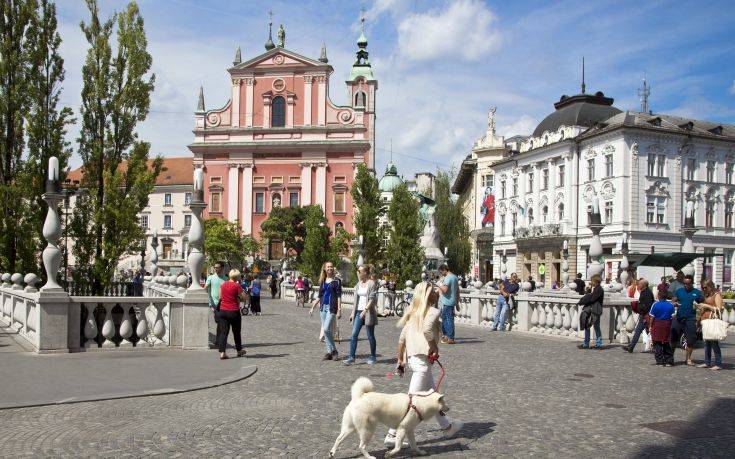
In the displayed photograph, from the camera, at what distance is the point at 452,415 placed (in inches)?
328

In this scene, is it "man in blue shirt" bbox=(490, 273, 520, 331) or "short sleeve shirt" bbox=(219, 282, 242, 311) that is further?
"man in blue shirt" bbox=(490, 273, 520, 331)

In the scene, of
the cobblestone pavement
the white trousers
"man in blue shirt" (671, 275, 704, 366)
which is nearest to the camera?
the cobblestone pavement

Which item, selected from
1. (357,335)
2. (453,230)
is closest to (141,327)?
(357,335)

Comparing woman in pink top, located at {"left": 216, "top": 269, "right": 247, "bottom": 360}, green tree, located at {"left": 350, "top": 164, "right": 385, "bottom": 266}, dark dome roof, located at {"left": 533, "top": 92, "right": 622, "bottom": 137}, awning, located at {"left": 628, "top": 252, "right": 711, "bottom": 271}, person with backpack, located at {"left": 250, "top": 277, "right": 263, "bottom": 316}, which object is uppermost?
dark dome roof, located at {"left": 533, "top": 92, "right": 622, "bottom": 137}

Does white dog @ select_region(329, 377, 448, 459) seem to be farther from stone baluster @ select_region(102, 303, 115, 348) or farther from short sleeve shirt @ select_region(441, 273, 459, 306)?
short sleeve shirt @ select_region(441, 273, 459, 306)

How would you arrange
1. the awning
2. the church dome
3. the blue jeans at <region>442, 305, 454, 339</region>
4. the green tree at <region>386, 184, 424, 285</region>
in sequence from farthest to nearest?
the church dome
the green tree at <region>386, 184, 424, 285</region>
the awning
the blue jeans at <region>442, 305, 454, 339</region>

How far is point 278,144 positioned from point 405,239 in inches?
1610

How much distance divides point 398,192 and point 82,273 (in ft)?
79.7

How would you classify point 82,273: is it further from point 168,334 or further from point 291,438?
point 291,438

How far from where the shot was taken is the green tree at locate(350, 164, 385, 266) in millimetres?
42094

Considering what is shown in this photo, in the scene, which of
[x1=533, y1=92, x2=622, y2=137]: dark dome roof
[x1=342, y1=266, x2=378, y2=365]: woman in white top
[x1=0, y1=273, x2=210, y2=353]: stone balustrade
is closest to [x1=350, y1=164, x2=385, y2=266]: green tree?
[x1=533, y1=92, x2=622, y2=137]: dark dome roof

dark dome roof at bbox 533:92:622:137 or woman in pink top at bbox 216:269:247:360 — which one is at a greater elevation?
dark dome roof at bbox 533:92:622:137

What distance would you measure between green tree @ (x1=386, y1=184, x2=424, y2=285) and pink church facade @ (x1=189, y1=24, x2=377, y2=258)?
36.5 m

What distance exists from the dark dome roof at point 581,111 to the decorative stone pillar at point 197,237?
4865cm
